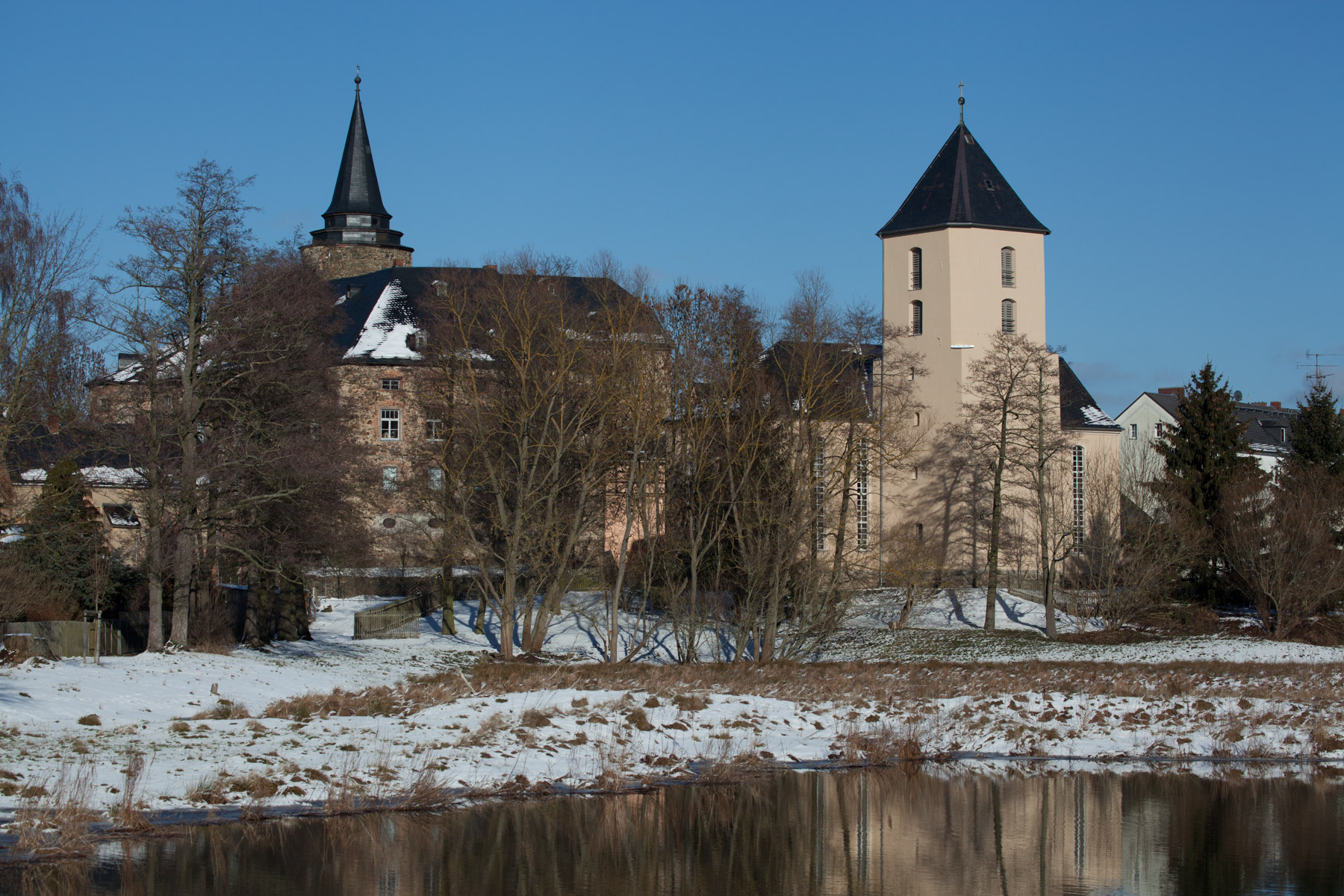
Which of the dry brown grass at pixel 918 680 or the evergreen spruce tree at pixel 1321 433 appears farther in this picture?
the evergreen spruce tree at pixel 1321 433

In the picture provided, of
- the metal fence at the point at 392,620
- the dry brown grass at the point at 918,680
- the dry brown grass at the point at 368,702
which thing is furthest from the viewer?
the metal fence at the point at 392,620

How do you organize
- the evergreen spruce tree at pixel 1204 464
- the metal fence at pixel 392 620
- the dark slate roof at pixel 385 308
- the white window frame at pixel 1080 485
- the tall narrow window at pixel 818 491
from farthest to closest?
the dark slate roof at pixel 385 308, the white window frame at pixel 1080 485, the evergreen spruce tree at pixel 1204 464, the metal fence at pixel 392 620, the tall narrow window at pixel 818 491

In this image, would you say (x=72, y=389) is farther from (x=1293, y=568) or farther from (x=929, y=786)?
(x=1293, y=568)

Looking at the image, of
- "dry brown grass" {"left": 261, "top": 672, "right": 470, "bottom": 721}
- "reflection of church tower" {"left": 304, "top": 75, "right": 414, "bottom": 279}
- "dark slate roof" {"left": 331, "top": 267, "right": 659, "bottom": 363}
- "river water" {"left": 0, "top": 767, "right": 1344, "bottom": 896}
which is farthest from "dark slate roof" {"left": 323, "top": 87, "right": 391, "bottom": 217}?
"river water" {"left": 0, "top": 767, "right": 1344, "bottom": 896}

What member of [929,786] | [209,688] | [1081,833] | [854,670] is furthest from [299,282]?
[1081,833]

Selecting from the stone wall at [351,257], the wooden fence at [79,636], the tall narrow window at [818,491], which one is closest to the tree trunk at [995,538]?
the tall narrow window at [818,491]

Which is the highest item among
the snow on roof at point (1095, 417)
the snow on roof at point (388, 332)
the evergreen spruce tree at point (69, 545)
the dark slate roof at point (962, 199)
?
the dark slate roof at point (962, 199)

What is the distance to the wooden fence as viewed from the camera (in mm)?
23922

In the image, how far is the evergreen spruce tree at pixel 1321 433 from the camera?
4688cm

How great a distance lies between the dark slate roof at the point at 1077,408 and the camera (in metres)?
53.4

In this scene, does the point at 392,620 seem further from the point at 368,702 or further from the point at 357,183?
the point at 357,183

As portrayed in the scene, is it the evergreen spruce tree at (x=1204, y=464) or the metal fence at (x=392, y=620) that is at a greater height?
the evergreen spruce tree at (x=1204, y=464)

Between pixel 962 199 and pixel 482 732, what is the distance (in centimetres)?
3859

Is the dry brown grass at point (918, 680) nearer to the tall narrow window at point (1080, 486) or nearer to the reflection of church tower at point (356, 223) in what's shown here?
the tall narrow window at point (1080, 486)
